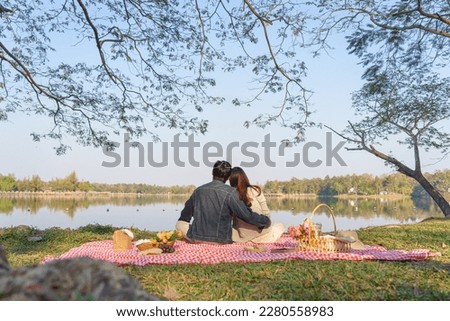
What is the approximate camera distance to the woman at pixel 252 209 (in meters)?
6.15

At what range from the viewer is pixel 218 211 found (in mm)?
6004

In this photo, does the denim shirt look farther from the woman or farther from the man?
the woman

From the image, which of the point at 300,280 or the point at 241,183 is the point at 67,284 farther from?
the point at 241,183

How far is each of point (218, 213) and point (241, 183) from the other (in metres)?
0.49

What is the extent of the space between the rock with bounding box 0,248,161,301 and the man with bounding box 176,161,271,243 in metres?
4.47

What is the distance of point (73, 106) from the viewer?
9.75 meters

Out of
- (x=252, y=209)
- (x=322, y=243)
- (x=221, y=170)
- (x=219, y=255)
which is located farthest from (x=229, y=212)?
(x=322, y=243)

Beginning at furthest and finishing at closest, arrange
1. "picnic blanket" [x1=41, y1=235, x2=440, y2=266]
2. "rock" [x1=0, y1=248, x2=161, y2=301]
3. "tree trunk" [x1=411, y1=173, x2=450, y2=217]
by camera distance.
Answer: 1. "tree trunk" [x1=411, y1=173, x2=450, y2=217]
2. "picnic blanket" [x1=41, y1=235, x2=440, y2=266]
3. "rock" [x1=0, y1=248, x2=161, y2=301]

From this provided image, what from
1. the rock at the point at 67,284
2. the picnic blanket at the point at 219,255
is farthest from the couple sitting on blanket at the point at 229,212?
the rock at the point at 67,284

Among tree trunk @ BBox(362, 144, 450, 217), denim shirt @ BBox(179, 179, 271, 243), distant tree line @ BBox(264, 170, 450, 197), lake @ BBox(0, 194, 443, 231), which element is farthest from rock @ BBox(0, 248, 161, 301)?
distant tree line @ BBox(264, 170, 450, 197)

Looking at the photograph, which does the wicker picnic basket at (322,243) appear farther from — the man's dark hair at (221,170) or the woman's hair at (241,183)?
the man's dark hair at (221,170)

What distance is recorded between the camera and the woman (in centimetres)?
615
